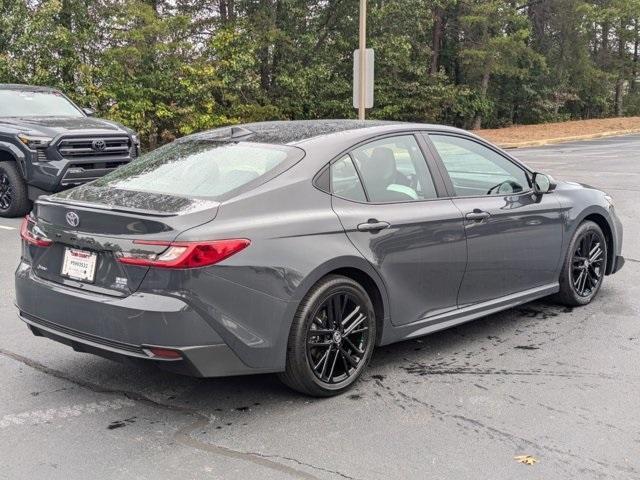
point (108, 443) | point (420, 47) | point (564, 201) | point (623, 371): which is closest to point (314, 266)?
point (108, 443)

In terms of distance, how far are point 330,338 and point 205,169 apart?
1.23m

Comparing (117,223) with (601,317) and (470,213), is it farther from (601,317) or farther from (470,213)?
(601,317)

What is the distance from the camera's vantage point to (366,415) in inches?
159

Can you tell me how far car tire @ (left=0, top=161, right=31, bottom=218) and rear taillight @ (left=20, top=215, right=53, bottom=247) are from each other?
22.0 feet

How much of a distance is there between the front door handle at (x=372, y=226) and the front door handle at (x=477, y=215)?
2.48 feet

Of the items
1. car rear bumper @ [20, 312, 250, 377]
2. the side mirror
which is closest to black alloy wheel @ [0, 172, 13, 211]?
car rear bumper @ [20, 312, 250, 377]

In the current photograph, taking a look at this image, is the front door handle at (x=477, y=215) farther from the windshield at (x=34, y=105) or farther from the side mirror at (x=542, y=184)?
the windshield at (x=34, y=105)

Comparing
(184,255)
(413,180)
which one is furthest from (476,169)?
(184,255)

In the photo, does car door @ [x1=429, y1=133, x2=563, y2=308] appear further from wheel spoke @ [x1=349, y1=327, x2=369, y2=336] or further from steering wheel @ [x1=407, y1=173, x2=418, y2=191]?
wheel spoke @ [x1=349, y1=327, x2=369, y2=336]

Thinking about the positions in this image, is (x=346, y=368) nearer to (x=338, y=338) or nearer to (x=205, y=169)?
(x=338, y=338)

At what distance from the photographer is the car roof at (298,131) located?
15.3 ft

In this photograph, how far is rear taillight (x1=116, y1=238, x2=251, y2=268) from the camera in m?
3.69

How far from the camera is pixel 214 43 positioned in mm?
24156

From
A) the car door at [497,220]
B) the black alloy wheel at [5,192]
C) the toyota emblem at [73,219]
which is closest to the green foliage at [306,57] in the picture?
the black alloy wheel at [5,192]
